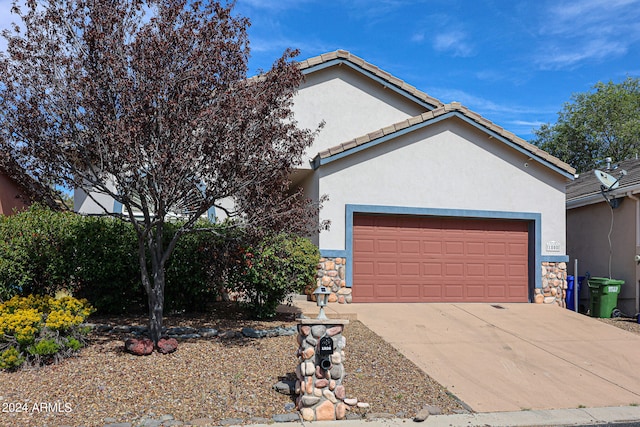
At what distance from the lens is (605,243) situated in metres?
14.6

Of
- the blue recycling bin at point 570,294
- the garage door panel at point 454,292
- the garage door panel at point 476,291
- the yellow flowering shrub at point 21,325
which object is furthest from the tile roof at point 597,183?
the yellow flowering shrub at point 21,325

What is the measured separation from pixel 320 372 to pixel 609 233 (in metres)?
11.6

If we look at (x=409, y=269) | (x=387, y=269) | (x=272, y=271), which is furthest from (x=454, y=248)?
(x=272, y=271)

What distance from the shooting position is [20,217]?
9.29 meters

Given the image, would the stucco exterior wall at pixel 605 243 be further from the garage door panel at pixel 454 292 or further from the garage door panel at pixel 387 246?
the garage door panel at pixel 387 246

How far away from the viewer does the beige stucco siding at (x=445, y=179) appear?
40.7 feet

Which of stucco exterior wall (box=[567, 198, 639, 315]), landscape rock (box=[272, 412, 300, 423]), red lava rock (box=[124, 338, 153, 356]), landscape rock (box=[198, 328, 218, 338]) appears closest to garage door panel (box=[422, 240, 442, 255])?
stucco exterior wall (box=[567, 198, 639, 315])

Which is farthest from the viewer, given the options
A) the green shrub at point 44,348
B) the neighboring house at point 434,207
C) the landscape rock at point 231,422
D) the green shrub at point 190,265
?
the neighboring house at point 434,207

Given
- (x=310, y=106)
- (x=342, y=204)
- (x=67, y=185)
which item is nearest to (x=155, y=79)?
(x=67, y=185)

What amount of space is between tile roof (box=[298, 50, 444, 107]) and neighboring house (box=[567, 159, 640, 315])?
5336 millimetres

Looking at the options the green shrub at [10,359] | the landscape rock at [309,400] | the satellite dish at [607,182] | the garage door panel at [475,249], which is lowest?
the landscape rock at [309,400]

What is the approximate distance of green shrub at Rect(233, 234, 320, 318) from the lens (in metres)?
9.02

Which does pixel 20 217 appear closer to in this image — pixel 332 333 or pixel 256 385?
Answer: pixel 256 385

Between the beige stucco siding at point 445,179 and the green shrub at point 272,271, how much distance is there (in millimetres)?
2791
